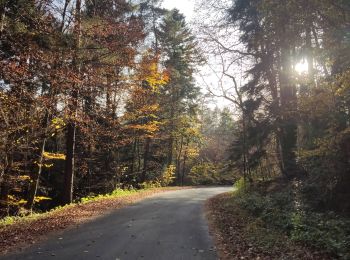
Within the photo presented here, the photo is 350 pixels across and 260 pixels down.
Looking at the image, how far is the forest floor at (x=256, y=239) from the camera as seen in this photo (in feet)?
25.6

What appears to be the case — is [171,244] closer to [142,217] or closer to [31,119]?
[142,217]

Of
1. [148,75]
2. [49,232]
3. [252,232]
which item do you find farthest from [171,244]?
[148,75]

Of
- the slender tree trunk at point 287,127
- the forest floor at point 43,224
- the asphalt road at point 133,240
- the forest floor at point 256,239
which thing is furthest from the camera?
the slender tree trunk at point 287,127

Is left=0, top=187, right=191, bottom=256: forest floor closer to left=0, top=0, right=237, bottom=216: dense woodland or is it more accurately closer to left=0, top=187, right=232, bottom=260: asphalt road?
left=0, top=187, right=232, bottom=260: asphalt road

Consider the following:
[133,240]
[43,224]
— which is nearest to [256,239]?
[133,240]

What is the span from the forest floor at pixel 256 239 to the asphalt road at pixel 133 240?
422 mm

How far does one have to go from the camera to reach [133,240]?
9.59 metres

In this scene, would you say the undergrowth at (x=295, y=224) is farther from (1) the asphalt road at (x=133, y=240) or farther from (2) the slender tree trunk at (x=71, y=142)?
(2) the slender tree trunk at (x=71, y=142)

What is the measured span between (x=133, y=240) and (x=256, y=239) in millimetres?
3149

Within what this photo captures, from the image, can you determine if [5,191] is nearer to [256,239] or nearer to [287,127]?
[256,239]

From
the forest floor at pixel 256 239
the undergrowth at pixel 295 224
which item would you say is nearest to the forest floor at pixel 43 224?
the forest floor at pixel 256 239

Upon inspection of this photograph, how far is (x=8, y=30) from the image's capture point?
10922mm

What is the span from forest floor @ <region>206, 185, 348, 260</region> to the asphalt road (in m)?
0.42

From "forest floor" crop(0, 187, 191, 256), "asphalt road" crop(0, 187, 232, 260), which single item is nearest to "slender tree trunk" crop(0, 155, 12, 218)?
"forest floor" crop(0, 187, 191, 256)
